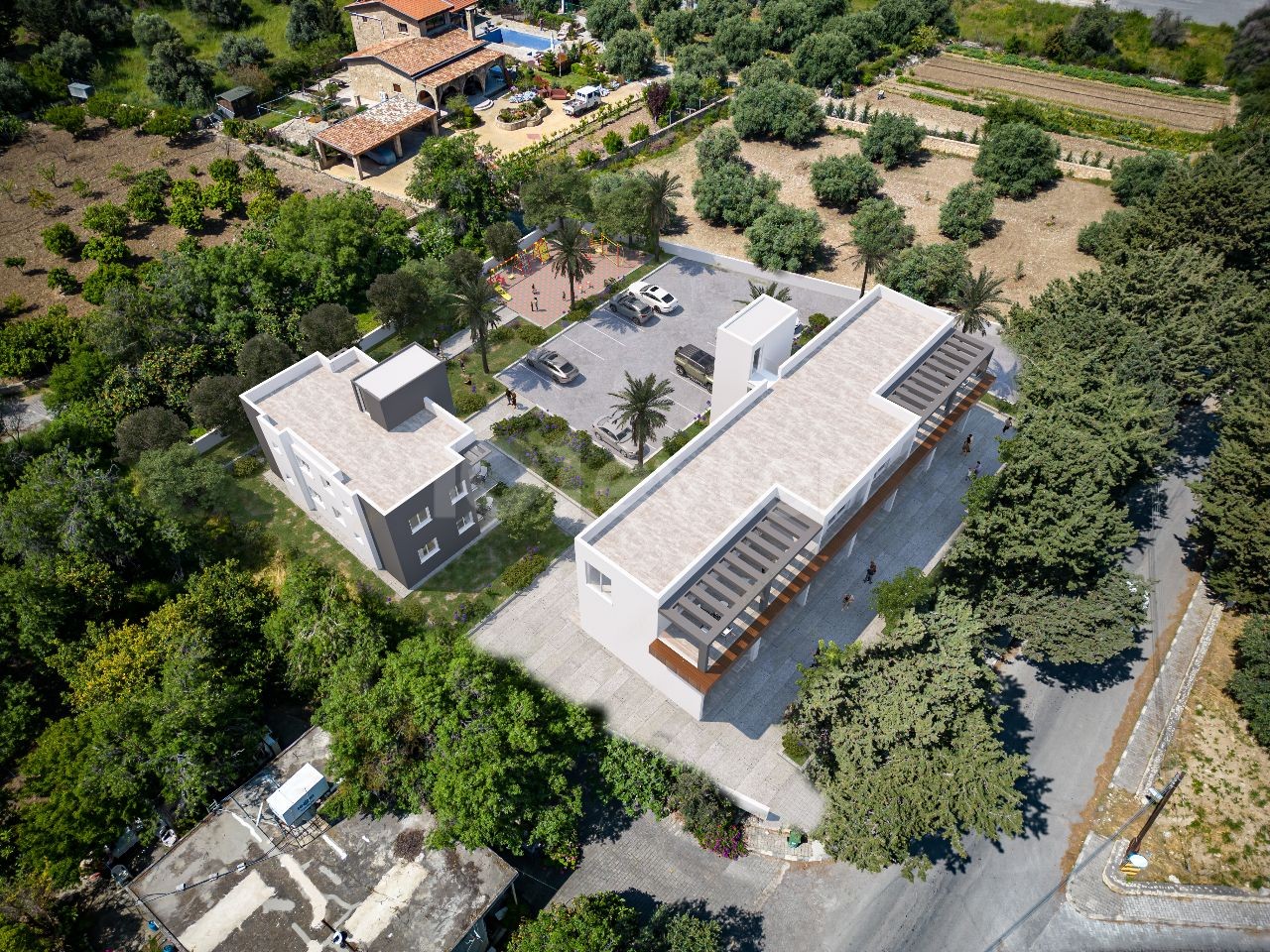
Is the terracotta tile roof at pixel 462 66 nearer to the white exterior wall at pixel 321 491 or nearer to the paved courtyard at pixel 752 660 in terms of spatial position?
the white exterior wall at pixel 321 491

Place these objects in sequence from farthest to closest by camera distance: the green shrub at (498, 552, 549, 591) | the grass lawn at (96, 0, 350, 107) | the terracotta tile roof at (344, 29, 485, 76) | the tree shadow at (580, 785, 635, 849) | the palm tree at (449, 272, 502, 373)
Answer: the grass lawn at (96, 0, 350, 107) < the terracotta tile roof at (344, 29, 485, 76) < the palm tree at (449, 272, 502, 373) < the green shrub at (498, 552, 549, 591) < the tree shadow at (580, 785, 635, 849)

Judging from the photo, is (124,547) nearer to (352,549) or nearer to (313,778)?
(352,549)

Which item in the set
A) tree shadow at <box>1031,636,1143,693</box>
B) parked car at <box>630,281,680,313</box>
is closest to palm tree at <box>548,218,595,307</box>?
parked car at <box>630,281,680,313</box>

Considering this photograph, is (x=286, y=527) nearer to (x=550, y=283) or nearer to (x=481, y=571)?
(x=481, y=571)

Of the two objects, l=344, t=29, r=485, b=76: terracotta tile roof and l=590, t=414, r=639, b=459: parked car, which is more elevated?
l=344, t=29, r=485, b=76: terracotta tile roof

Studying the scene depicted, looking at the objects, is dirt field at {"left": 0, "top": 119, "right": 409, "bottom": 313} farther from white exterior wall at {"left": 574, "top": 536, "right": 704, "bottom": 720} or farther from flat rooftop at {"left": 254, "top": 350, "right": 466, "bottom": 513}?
white exterior wall at {"left": 574, "top": 536, "right": 704, "bottom": 720}

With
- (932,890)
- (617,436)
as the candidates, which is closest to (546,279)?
(617,436)
